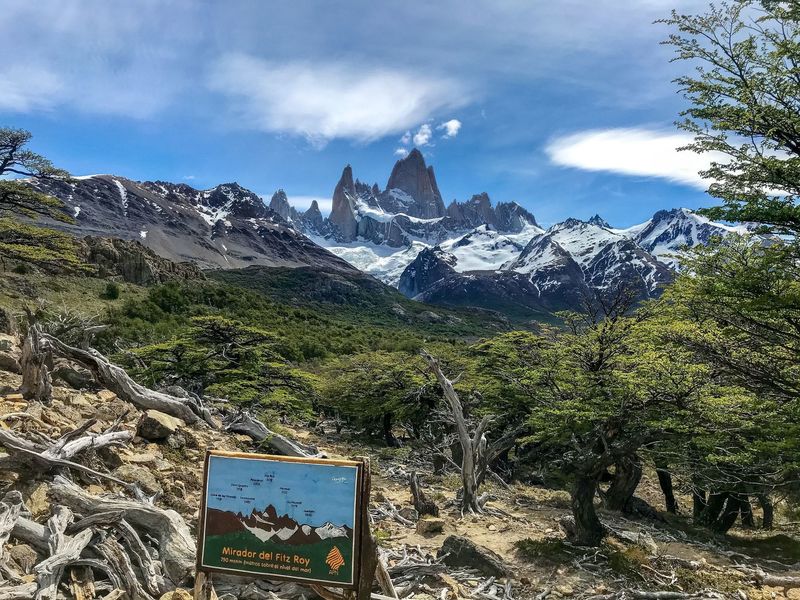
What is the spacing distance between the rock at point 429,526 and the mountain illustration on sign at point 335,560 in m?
6.83

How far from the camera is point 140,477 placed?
7.96 metres

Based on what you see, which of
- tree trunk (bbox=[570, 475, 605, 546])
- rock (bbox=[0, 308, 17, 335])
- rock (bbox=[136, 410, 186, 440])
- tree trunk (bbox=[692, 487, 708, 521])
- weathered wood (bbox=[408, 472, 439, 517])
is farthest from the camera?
rock (bbox=[0, 308, 17, 335])

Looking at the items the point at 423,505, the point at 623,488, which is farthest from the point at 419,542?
the point at 623,488

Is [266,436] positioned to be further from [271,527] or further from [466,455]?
[271,527]

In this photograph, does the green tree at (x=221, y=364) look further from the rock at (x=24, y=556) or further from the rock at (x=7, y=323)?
the rock at (x=24, y=556)

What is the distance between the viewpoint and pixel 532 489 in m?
18.8

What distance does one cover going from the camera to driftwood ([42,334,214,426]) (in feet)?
39.2

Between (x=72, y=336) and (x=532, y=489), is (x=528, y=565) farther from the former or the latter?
(x=72, y=336)

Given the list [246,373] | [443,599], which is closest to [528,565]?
[443,599]

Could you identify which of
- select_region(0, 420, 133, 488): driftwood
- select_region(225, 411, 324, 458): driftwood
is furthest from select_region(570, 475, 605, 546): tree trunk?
select_region(0, 420, 133, 488): driftwood

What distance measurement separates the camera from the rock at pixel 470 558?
8.46 m

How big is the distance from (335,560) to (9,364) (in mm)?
13126

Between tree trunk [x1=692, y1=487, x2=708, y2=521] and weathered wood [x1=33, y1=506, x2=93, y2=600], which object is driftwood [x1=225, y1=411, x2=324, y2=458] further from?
tree trunk [x1=692, y1=487, x2=708, y2=521]

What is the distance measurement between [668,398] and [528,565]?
16.0ft
